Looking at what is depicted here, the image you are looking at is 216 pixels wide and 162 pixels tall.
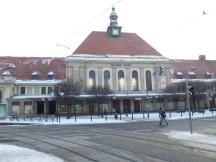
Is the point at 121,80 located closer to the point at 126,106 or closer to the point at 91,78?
the point at 126,106

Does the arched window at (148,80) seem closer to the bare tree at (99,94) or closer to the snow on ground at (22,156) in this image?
Answer: the bare tree at (99,94)

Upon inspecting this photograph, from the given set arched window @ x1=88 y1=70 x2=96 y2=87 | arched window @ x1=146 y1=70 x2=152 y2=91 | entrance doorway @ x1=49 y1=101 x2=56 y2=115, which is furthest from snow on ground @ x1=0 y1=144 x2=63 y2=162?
arched window @ x1=146 y1=70 x2=152 y2=91

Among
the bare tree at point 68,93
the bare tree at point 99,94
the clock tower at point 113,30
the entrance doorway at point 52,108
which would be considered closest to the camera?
the bare tree at point 68,93

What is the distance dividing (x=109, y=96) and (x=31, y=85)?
54.3ft

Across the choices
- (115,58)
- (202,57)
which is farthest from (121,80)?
(202,57)

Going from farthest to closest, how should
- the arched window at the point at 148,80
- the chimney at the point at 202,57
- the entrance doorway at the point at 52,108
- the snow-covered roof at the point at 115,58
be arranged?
the chimney at the point at 202,57, the arched window at the point at 148,80, the snow-covered roof at the point at 115,58, the entrance doorway at the point at 52,108

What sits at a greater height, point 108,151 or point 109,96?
point 109,96

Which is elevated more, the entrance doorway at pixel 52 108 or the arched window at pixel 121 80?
the arched window at pixel 121 80

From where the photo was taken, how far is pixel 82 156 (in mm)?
10523

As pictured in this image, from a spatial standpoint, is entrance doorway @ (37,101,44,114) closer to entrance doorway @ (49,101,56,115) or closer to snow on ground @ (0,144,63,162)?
entrance doorway @ (49,101,56,115)

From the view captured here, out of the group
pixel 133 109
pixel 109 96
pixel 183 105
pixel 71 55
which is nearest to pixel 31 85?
pixel 71 55

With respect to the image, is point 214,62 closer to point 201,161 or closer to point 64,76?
point 64,76

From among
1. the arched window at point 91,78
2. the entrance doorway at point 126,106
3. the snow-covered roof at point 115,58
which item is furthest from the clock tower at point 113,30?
the entrance doorway at point 126,106

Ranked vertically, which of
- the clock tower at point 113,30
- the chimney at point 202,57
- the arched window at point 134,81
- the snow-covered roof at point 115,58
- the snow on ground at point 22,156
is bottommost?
the snow on ground at point 22,156
